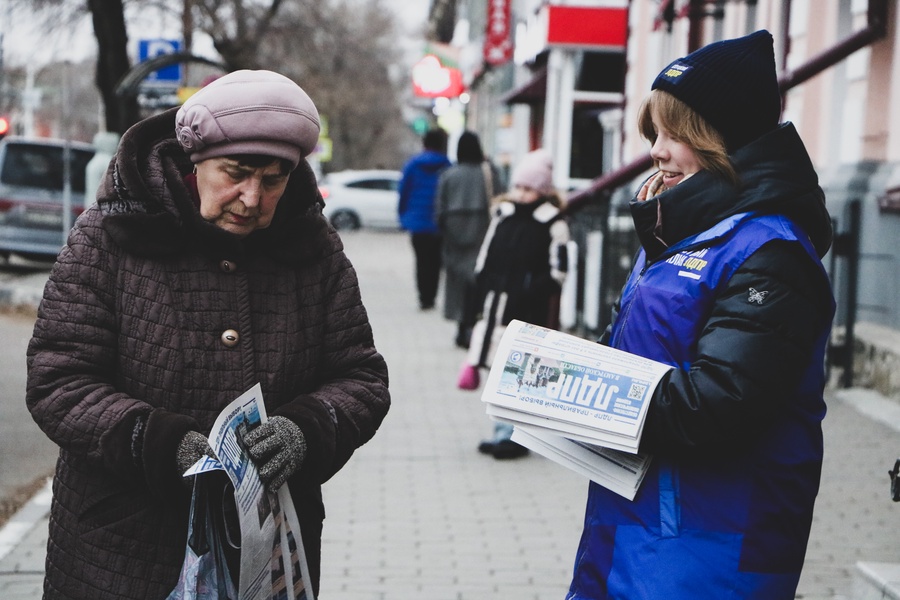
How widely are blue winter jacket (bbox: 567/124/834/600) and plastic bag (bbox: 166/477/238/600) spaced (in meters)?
0.76

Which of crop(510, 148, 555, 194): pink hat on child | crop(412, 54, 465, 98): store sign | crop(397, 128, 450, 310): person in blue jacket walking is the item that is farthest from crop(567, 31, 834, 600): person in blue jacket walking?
crop(412, 54, 465, 98): store sign

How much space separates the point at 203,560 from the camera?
256 centimetres

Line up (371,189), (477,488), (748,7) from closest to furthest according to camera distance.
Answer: (477,488) < (748,7) < (371,189)

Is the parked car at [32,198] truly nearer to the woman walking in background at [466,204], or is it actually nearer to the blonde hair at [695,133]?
the woman walking in background at [466,204]

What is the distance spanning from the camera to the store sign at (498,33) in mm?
28094

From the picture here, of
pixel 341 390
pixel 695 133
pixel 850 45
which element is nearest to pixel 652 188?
pixel 695 133

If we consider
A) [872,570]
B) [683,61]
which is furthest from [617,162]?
[683,61]

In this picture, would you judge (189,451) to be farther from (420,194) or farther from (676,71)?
(420,194)

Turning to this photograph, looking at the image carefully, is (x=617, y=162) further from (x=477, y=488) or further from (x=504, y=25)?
(x=477, y=488)

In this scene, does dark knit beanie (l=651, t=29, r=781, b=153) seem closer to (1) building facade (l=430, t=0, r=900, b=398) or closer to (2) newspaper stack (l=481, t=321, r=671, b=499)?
(2) newspaper stack (l=481, t=321, r=671, b=499)

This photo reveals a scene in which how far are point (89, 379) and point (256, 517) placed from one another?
42 cm

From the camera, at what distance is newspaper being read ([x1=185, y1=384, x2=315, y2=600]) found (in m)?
2.53

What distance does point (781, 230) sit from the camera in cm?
264

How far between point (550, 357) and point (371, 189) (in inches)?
1391
